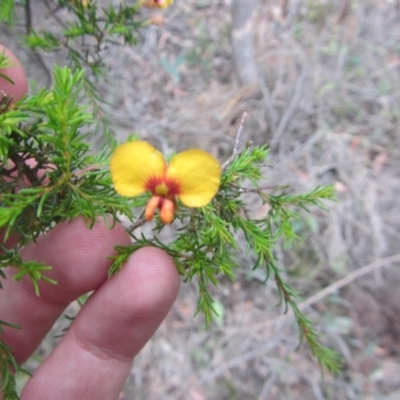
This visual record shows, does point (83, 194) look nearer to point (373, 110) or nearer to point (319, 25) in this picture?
point (373, 110)

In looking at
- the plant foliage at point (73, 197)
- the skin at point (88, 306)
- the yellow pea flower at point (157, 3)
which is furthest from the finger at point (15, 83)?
the yellow pea flower at point (157, 3)

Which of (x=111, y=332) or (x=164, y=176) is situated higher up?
(x=164, y=176)

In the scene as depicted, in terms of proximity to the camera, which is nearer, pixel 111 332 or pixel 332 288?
pixel 111 332

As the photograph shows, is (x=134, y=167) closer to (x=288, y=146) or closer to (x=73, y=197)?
(x=73, y=197)

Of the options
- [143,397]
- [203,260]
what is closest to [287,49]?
[143,397]

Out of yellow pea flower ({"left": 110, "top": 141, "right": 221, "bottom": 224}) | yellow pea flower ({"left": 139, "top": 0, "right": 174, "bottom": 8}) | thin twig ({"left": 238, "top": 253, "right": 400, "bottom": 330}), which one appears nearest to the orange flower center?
yellow pea flower ({"left": 110, "top": 141, "right": 221, "bottom": 224})

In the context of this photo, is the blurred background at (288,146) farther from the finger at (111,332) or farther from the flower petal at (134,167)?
the flower petal at (134,167)

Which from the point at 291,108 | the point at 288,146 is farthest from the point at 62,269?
the point at 291,108
